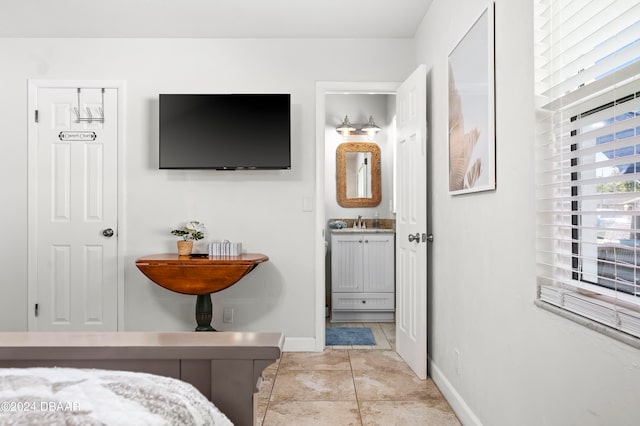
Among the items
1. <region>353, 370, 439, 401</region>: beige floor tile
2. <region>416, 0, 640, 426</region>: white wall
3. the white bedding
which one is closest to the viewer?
the white bedding

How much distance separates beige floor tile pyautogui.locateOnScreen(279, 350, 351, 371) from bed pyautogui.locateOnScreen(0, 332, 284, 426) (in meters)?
2.08

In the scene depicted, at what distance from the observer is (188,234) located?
11.4 feet

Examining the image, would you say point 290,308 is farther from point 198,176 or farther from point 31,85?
point 31,85

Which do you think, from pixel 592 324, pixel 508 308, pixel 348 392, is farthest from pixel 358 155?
pixel 592 324

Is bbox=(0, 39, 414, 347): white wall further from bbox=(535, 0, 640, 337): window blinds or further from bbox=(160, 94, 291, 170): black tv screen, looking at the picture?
bbox=(535, 0, 640, 337): window blinds

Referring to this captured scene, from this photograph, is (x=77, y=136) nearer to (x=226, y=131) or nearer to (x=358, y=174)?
(x=226, y=131)

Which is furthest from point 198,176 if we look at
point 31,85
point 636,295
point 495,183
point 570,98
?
point 636,295

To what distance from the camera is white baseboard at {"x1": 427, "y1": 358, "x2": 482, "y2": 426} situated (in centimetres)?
220

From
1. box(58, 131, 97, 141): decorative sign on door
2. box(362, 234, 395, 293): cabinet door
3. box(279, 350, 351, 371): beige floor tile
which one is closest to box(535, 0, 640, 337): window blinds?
box(279, 350, 351, 371): beige floor tile

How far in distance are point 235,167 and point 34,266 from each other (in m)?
1.77

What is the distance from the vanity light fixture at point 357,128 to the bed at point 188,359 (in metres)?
3.94

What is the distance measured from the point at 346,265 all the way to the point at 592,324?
3.33 metres

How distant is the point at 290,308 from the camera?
3.59 meters

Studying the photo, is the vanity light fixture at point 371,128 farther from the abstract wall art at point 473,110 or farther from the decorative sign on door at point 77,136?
the decorative sign on door at point 77,136
